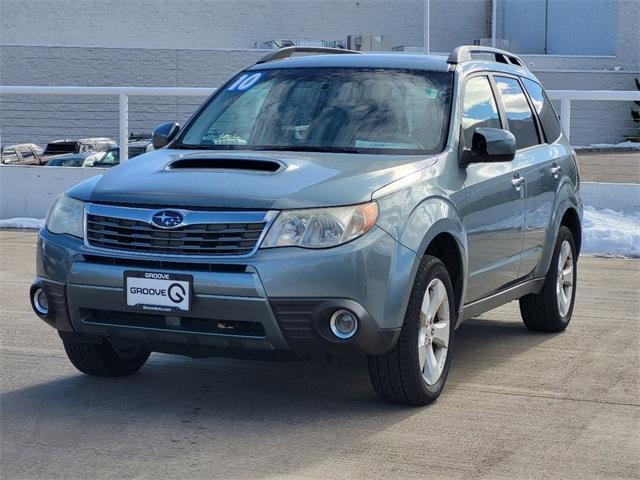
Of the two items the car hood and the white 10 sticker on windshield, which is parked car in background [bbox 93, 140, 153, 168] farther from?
the car hood

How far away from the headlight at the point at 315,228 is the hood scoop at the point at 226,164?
46 cm

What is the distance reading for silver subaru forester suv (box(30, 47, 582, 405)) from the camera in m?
5.60

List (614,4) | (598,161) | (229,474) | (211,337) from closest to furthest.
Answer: (229,474), (211,337), (598,161), (614,4)

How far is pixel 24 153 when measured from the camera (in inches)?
1056

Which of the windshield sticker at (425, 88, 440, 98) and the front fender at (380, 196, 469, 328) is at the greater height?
the windshield sticker at (425, 88, 440, 98)

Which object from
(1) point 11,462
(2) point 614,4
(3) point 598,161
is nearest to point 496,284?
(1) point 11,462

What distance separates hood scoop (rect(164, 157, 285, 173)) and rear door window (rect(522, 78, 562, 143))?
2766 mm

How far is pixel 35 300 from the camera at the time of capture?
6227 mm

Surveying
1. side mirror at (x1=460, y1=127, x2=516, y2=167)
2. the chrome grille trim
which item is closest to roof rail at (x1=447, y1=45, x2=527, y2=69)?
side mirror at (x1=460, y1=127, x2=516, y2=167)

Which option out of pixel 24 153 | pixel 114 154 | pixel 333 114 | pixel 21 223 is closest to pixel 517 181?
pixel 333 114

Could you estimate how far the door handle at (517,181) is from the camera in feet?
23.9

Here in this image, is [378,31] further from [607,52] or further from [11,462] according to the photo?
[11,462]

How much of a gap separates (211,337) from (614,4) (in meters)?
43.2

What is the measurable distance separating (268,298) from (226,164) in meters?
0.94
